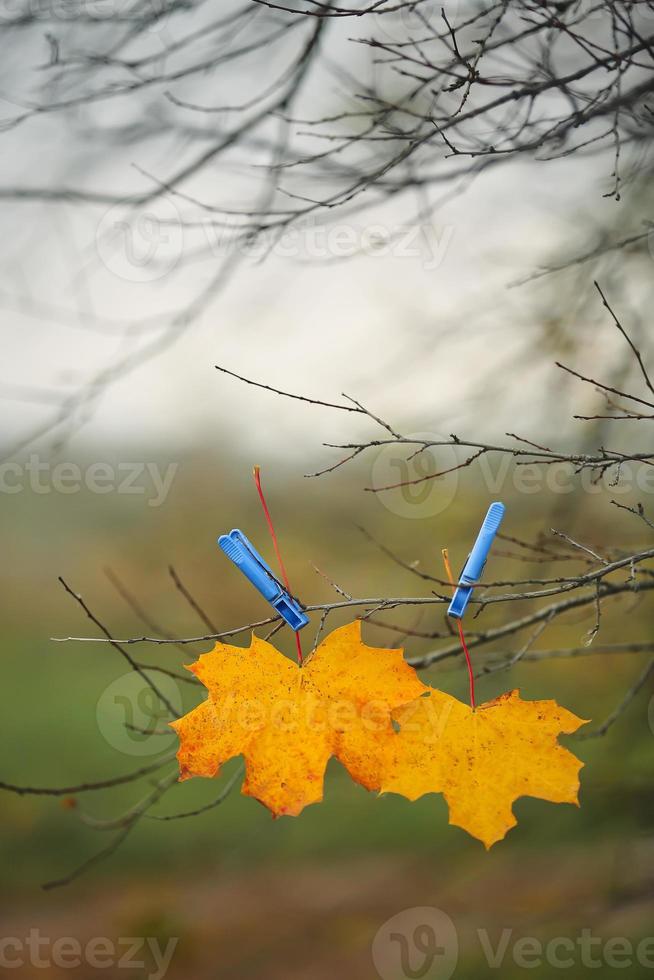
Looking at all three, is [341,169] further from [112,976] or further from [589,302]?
[112,976]

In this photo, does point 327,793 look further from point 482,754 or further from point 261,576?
point 261,576

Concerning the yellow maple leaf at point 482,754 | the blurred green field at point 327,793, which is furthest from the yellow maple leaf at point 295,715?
the blurred green field at point 327,793

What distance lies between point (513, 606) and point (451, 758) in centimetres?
164

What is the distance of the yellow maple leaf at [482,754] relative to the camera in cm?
125

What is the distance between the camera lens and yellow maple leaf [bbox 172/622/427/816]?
1.26 metres

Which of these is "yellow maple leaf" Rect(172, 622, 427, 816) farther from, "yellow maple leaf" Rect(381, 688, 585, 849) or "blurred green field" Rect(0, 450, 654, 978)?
"blurred green field" Rect(0, 450, 654, 978)

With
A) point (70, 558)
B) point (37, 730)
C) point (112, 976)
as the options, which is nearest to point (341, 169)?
point (112, 976)

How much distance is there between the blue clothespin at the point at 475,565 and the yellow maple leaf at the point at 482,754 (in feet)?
0.50

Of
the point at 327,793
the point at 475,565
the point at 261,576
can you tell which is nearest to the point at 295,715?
the point at 261,576

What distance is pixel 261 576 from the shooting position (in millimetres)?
1229

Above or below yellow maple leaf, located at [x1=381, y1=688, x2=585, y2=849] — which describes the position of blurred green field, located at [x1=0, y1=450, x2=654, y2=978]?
below

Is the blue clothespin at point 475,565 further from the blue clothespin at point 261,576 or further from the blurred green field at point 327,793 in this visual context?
the blurred green field at point 327,793

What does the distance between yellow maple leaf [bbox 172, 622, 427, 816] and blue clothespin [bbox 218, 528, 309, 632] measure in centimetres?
9

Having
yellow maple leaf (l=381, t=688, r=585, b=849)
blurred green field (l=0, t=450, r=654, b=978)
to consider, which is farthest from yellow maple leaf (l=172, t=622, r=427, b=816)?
blurred green field (l=0, t=450, r=654, b=978)
